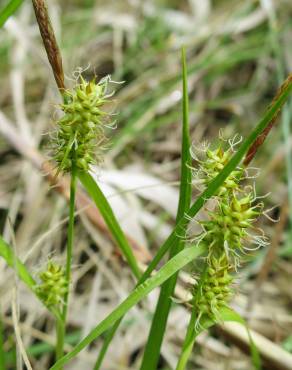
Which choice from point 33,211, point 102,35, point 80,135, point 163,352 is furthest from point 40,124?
point 80,135

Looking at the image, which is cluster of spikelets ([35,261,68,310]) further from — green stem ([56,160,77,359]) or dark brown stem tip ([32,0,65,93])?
dark brown stem tip ([32,0,65,93])

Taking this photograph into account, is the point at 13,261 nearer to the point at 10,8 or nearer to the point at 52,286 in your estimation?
the point at 52,286

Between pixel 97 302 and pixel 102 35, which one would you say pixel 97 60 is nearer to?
pixel 102 35

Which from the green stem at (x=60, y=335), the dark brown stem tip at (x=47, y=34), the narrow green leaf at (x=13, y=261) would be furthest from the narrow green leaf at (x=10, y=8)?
the green stem at (x=60, y=335)

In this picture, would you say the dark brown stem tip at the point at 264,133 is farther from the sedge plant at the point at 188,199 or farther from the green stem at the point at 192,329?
the green stem at the point at 192,329

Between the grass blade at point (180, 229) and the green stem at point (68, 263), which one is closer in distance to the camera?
the grass blade at point (180, 229)

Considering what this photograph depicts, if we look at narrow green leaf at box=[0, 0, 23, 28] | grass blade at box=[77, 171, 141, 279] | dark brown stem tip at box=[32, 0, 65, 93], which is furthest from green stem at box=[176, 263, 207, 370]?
narrow green leaf at box=[0, 0, 23, 28]

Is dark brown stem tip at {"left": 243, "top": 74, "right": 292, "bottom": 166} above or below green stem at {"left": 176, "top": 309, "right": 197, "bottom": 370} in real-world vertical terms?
above
